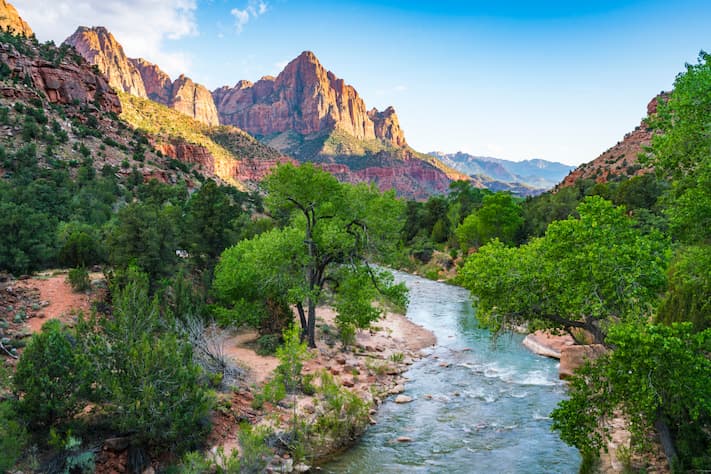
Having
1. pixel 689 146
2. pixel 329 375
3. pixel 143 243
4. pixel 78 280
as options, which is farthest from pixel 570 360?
pixel 78 280

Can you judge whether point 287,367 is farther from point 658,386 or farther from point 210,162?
point 210,162

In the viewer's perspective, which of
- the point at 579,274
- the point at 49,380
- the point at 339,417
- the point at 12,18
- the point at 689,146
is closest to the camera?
the point at 49,380

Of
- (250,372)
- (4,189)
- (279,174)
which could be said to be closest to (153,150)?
(4,189)

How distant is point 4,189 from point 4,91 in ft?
87.6

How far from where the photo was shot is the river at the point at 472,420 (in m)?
11.2

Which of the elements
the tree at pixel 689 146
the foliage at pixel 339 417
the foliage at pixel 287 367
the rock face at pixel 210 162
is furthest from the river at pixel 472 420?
the rock face at pixel 210 162

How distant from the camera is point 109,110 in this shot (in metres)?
65.4

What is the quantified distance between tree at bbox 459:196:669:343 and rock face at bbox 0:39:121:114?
5418 centimetres

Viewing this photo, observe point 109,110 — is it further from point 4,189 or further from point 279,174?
point 279,174

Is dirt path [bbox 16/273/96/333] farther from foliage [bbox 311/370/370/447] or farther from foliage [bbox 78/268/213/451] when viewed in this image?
foliage [bbox 311/370/370/447]

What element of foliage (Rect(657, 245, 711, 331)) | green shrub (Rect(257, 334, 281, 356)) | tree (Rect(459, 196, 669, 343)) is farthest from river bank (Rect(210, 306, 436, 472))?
foliage (Rect(657, 245, 711, 331))

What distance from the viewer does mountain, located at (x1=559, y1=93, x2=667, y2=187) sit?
2461 inches

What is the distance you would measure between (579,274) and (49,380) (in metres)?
11.4

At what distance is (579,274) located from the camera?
391 inches
